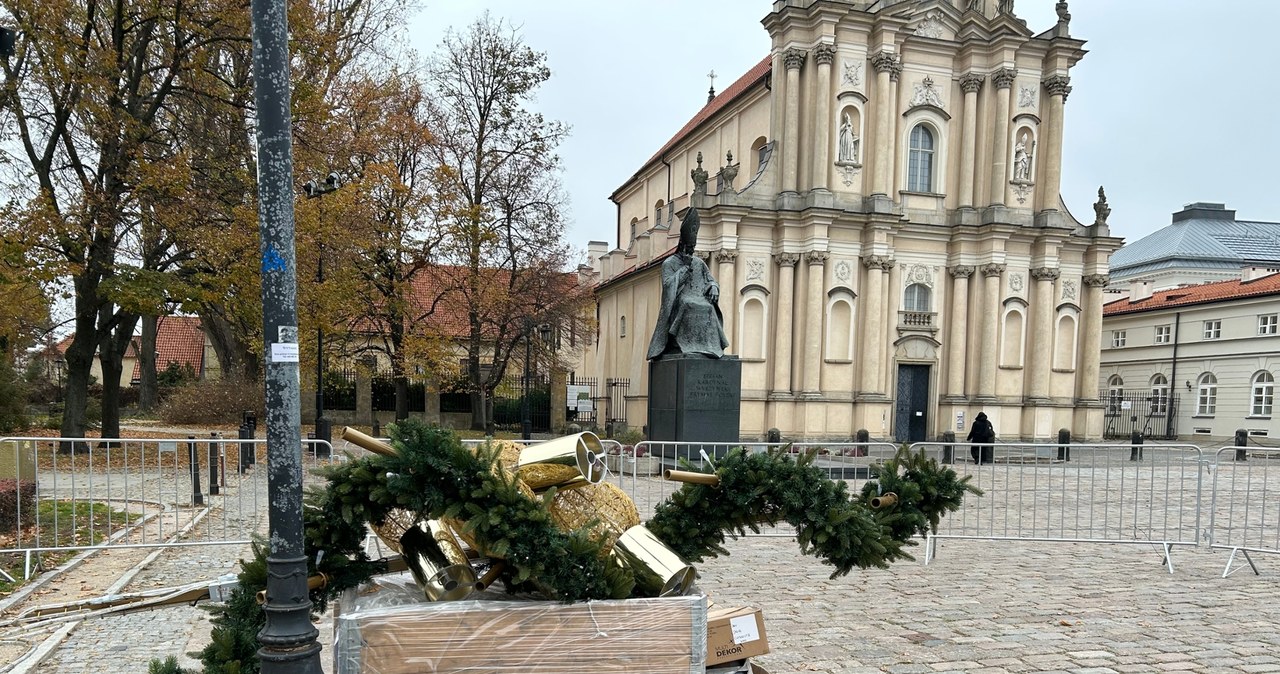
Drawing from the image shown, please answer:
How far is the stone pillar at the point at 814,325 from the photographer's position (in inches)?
1122

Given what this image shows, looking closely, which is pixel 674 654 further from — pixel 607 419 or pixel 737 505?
pixel 607 419

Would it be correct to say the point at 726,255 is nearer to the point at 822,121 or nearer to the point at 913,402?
the point at 822,121

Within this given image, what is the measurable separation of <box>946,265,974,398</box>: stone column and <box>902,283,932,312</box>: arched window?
100 centimetres

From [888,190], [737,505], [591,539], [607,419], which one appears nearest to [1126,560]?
[737,505]

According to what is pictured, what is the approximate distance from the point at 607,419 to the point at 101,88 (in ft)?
78.2

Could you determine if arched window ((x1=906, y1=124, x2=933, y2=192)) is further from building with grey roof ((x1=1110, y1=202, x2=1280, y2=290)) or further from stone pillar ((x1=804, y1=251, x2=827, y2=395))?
building with grey roof ((x1=1110, y1=202, x2=1280, y2=290))

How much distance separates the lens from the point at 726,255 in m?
28.4

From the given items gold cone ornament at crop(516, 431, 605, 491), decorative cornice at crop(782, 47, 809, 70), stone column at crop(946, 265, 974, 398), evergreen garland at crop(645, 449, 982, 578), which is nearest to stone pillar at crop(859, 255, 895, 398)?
stone column at crop(946, 265, 974, 398)

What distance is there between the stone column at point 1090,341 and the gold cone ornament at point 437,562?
110 feet

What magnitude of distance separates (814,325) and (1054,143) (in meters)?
12.3

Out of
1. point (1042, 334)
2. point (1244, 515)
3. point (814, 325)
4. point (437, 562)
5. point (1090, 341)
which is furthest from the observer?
point (1090, 341)

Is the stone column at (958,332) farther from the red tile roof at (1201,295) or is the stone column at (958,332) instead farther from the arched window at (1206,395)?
the arched window at (1206,395)

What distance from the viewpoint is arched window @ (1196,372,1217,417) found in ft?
127

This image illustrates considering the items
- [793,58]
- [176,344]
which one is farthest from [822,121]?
[176,344]
